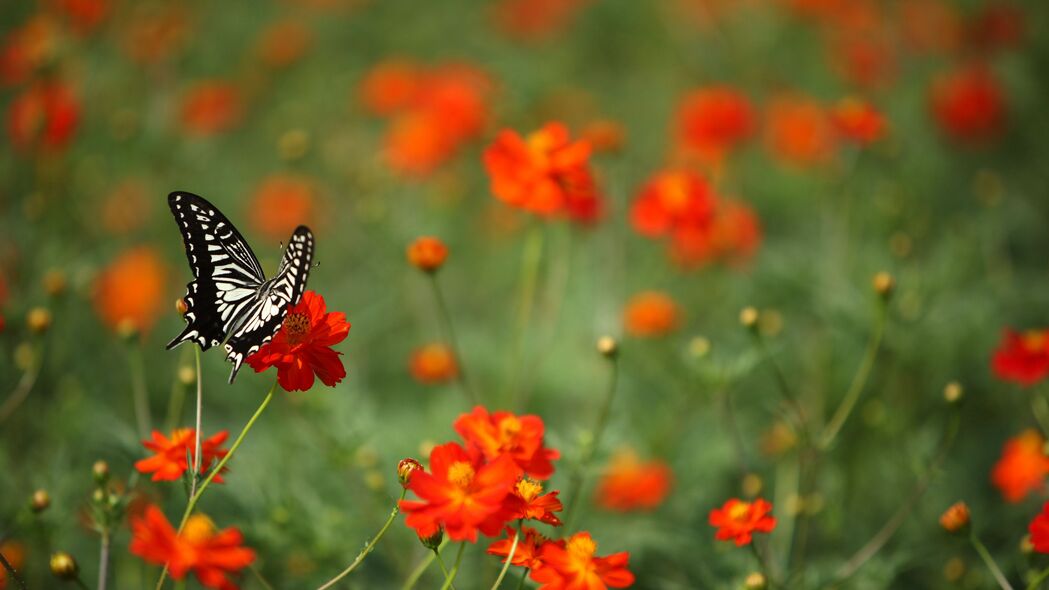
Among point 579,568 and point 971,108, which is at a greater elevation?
point 579,568

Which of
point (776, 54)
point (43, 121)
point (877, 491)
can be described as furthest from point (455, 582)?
point (776, 54)

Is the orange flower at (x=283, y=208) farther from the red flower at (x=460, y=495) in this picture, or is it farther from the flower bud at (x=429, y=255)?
the red flower at (x=460, y=495)

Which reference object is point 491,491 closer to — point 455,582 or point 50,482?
point 455,582

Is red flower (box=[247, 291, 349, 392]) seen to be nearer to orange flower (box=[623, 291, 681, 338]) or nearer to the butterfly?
the butterfly

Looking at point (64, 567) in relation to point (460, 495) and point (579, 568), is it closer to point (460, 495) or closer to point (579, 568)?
point (460, 495)

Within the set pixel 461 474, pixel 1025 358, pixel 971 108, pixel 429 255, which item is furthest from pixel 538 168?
pixel 971 108

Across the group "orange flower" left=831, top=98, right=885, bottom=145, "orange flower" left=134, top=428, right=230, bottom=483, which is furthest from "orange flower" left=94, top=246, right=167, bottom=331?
"orange flower" left=831, top=98, right=885, bottom=145

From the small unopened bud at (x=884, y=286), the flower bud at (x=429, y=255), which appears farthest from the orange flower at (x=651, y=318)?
the flower bud at (x=429, y=255)
